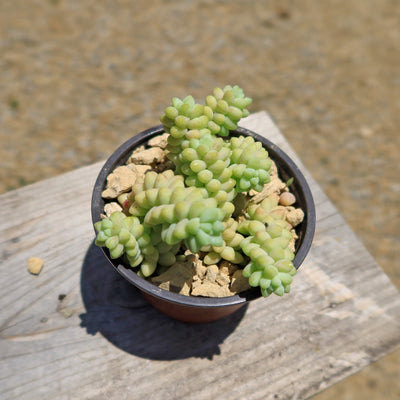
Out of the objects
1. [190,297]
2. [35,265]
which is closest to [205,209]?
[190,297]

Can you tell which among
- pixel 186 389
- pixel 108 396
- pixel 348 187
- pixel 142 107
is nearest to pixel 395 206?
pixel 348 187

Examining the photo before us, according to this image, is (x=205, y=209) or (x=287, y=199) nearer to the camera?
(x=205, y=209)

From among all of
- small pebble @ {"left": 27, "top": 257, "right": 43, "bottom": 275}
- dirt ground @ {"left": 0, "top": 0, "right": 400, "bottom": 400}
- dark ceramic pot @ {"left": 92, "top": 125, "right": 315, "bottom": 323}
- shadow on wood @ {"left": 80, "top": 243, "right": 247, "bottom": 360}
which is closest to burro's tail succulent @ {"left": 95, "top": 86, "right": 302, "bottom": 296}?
dark ceramic pot @ {"left": 92, "top": 125, "right": 315, "bottom": 323}

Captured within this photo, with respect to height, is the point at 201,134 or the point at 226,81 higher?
the point at 201,134

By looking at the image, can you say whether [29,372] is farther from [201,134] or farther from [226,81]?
[226,81]

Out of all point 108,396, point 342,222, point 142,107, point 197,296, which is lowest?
point 142,107

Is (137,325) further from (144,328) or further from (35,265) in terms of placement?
Answer: (35,265)
